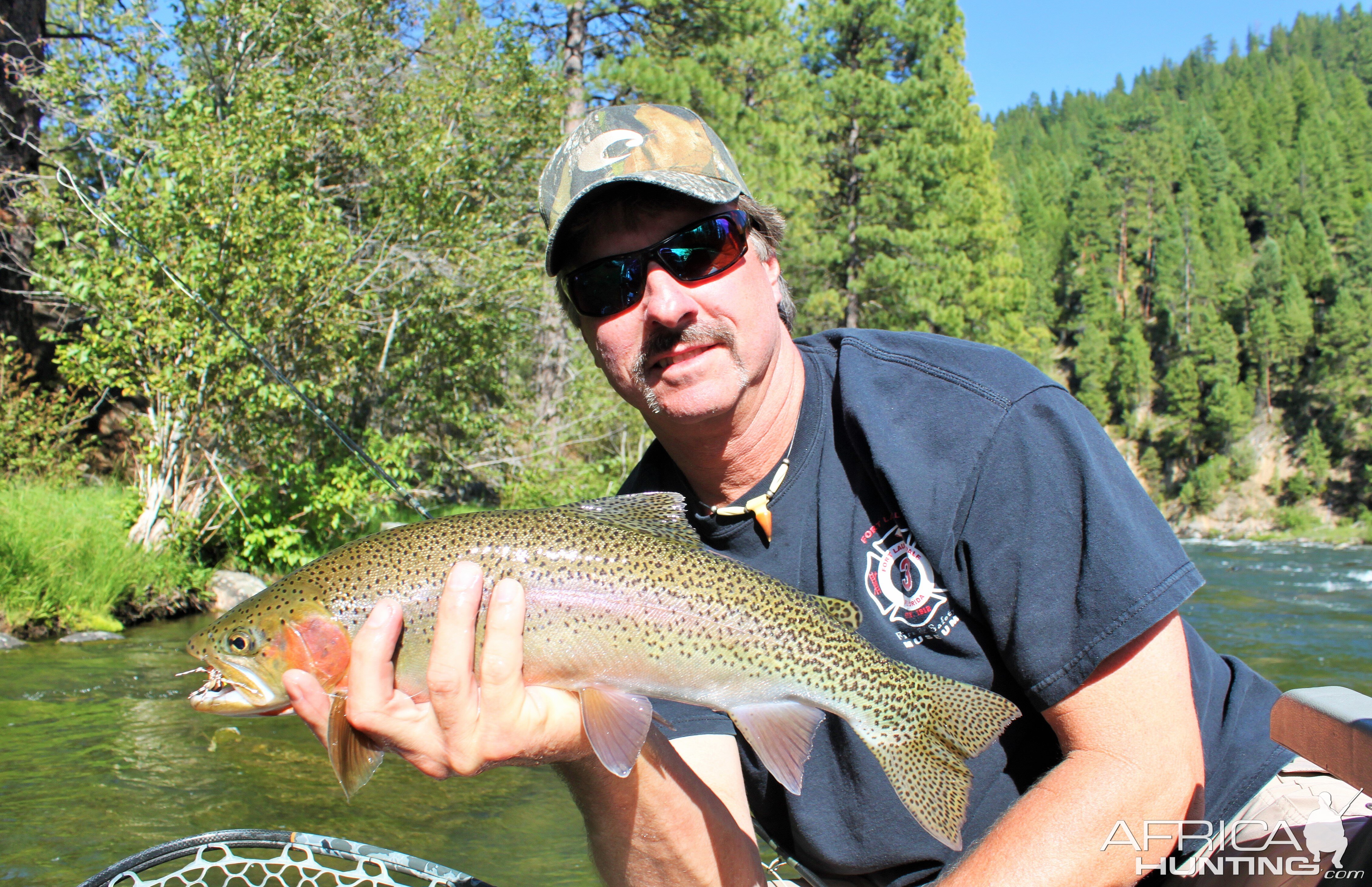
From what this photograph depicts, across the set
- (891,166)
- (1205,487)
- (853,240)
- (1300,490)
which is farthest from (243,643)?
(1300,490)

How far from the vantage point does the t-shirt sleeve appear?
1.83 m

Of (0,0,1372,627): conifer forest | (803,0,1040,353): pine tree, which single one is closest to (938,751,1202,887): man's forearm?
(0,0,1372,627): conifer forest

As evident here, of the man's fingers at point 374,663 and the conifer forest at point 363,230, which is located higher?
the conifer forest at point 363,230

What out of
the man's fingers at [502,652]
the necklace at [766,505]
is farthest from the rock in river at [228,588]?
the man's fingers at [502,652]

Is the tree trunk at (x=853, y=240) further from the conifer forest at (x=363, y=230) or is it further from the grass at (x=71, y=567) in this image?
the grass at (x=71, y=567)

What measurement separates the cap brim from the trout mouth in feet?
4.12

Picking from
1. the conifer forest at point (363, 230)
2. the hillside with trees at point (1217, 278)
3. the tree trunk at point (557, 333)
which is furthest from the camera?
the hillside with trees at point (1217, 278)

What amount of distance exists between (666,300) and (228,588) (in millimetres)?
8983

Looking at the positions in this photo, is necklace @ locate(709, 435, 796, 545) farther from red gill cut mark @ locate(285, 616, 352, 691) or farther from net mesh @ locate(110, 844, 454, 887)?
net mesh @ locate(110, 844, 454, 887)

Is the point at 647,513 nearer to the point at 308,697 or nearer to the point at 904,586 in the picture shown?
the point at 904,586

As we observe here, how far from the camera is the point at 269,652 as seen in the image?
2131 mm

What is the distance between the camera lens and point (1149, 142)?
71.4 m

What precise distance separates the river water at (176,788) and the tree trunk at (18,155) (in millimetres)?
6230

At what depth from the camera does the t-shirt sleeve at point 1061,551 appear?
183 centimetres
